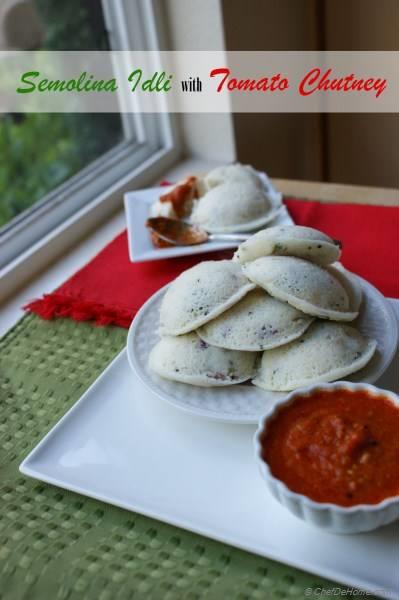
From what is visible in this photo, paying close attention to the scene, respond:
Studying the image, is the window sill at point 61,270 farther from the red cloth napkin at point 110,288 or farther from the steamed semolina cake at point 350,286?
the steamed semolina cake at point 350,286

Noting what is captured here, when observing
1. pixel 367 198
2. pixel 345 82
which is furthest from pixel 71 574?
pixel 345 82

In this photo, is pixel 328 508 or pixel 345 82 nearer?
pixel 328 508

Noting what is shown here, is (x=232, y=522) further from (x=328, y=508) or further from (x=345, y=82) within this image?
(x=345, y=82)

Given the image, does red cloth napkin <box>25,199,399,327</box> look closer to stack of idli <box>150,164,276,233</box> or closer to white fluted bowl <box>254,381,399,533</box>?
stack of idli <box>150,164,276,233</box>

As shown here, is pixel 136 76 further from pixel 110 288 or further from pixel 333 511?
pixel 333 511

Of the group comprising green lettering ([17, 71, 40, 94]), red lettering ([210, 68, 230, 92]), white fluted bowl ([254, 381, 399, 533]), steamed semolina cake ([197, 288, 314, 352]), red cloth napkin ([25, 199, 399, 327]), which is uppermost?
green lettering ([17, 71, 40, 94])

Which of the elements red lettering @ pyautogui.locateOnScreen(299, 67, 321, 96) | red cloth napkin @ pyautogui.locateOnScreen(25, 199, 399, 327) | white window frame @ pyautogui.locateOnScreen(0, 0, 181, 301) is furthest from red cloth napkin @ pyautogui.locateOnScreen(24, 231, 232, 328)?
red lettering @ pyautogui.locateOnScreen(299, 67, 321, 96)

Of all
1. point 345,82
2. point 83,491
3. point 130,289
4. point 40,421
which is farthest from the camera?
point 345,82

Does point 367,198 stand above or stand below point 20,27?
below
